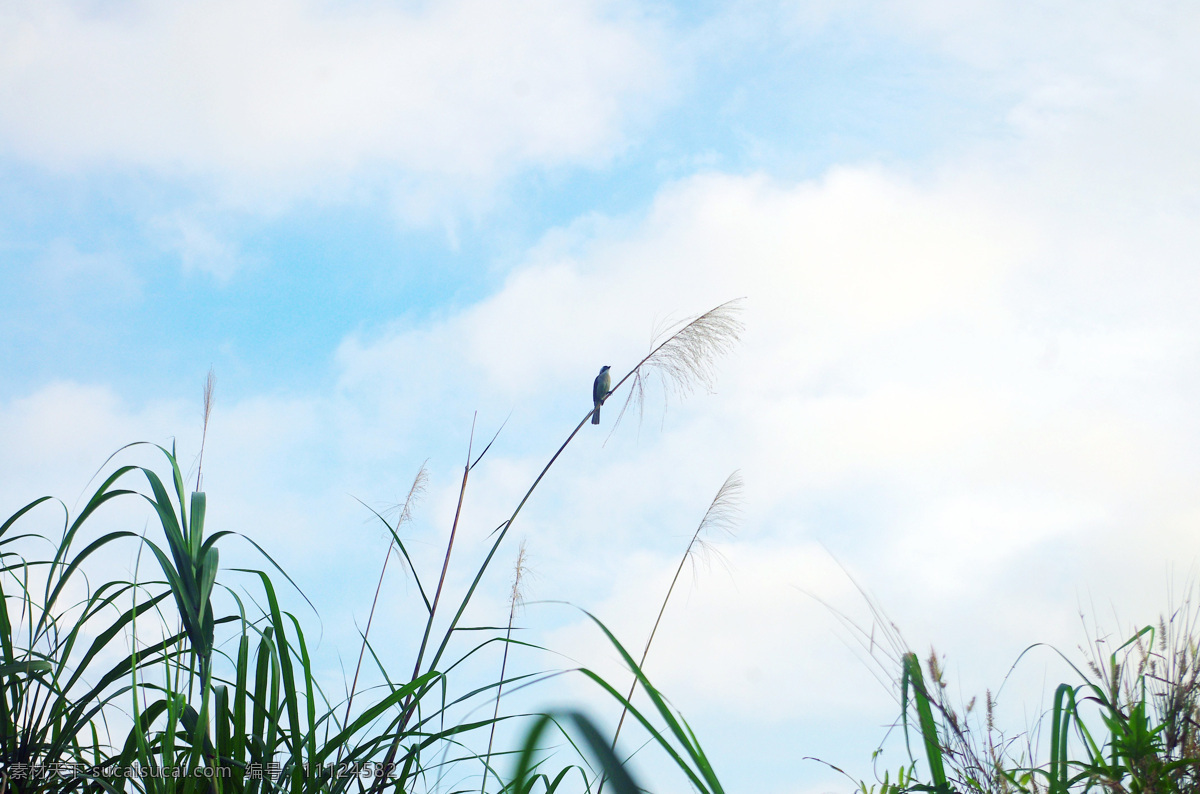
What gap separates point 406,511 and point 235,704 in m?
1.40

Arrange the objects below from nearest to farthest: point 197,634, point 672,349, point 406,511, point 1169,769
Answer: point 1169,769 < point 197,634 < point 672,349 < point 406,511

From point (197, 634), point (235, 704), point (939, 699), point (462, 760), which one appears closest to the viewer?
point (939, 699)

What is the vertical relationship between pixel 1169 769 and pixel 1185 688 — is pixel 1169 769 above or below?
below

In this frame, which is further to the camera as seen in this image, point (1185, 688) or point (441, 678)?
point (441, 678)

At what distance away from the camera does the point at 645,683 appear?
0.91 metres

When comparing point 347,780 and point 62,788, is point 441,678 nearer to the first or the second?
point 347,780

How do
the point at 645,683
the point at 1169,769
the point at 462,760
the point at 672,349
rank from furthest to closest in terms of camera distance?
1. the point at 672,349
2. the point at 462,760
3. the point at 1169,769
4. the point at 645,683

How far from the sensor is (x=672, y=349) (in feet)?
7.59

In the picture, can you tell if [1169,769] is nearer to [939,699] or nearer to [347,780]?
[939,699]

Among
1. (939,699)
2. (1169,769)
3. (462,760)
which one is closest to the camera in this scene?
(1169,769)

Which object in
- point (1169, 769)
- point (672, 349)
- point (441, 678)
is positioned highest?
point (672, 349)

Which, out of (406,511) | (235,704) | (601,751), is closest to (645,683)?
(601,751)

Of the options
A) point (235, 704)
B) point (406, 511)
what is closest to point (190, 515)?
point (235, 704)

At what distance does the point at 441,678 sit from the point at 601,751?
1184 millimetres
